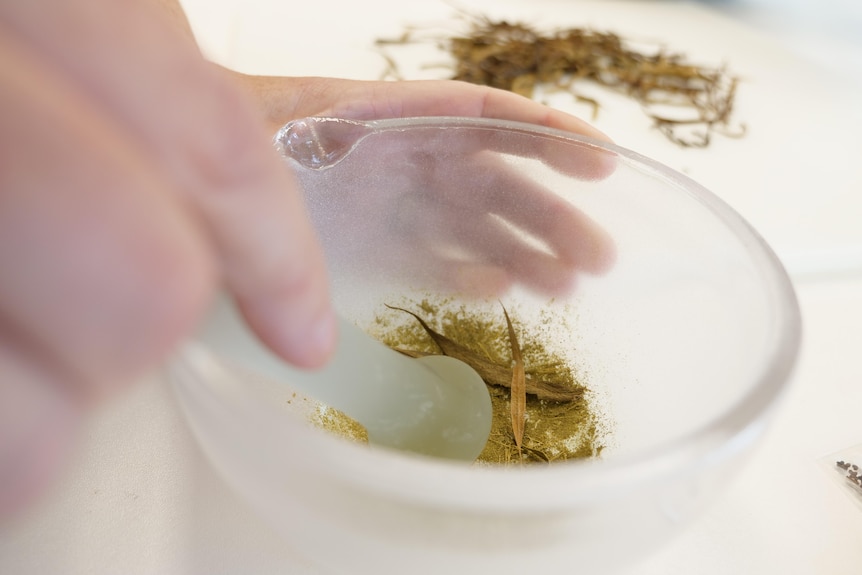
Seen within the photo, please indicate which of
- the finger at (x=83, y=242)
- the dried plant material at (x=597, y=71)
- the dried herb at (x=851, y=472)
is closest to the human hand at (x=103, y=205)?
the finger at (x=83, y=242)

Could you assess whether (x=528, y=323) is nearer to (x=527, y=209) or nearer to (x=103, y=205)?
(x=527, y=209)

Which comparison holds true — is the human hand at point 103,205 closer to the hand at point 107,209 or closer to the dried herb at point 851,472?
the hand at point 107,209

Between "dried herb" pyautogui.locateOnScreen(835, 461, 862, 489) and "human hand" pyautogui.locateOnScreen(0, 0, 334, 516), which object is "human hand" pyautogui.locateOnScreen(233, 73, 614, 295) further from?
"human hand" pyautogui.locateOnScreen(0, 0, 334, 516)

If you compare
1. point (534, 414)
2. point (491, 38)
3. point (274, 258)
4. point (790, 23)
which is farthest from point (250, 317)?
point (790, 23)

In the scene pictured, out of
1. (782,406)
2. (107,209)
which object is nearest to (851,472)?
(782,406)

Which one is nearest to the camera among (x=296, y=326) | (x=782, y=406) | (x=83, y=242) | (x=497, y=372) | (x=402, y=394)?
(x=83, y=242)

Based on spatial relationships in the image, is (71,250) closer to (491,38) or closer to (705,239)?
(705,239)
